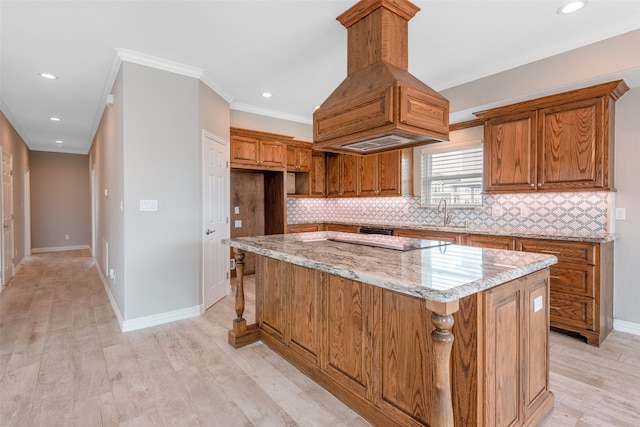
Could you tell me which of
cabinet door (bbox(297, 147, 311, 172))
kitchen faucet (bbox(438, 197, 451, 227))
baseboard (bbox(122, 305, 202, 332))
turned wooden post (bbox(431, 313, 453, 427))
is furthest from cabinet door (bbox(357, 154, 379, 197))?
turned wooden post (bbox(431, 313, 453, 427))

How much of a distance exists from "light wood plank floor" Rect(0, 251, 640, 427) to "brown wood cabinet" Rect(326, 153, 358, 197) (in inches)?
119

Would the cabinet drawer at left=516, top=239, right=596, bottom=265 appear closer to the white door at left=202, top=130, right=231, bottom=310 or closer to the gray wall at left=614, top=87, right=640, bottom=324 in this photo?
the gray wall at left=614, top=87, right=640, bottom=324

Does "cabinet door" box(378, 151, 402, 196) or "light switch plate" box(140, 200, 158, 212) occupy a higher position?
"cabinet door" box(378, 151, 402, 196)

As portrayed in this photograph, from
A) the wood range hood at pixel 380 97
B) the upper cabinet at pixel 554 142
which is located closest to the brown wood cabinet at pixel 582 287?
the upper cabinet at pixel 554 142

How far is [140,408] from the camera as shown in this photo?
2014mm

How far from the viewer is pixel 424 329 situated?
1586 mm

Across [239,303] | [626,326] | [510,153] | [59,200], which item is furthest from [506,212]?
[59,200]

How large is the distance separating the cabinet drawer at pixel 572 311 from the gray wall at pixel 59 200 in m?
10.3

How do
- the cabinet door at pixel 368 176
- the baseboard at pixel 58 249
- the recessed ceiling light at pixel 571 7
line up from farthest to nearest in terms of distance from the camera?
the baseboard at pixel 58 249 < the cabinet door at pixel 368 176 < the recessed ceiling light at pixel 571 7

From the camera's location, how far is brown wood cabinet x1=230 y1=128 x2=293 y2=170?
4.74 m

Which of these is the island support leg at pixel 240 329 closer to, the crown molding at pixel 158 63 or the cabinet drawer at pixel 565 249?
the crown molding at pixel 158 63

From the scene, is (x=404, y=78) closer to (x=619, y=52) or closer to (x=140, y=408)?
(x=619, y=52)

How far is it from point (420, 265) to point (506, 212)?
115 inches

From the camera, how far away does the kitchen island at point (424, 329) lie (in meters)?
1.36
